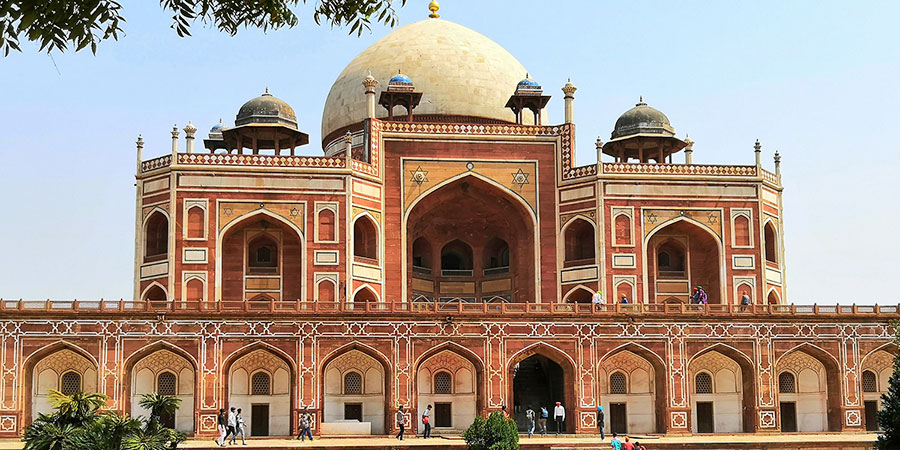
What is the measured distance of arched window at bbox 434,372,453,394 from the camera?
27.6 m

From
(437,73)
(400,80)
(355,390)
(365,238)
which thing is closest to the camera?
(355,390)

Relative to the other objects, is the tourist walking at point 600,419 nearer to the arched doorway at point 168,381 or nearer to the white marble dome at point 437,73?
the arched doorway at point 168,381

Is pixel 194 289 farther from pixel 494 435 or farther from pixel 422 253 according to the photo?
pixel 494 435

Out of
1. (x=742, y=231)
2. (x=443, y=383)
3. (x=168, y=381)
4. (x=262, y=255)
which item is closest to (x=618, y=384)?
(x=443, y=383)

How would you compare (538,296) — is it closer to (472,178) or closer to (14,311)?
(472,178)

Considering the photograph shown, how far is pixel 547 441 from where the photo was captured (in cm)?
2398

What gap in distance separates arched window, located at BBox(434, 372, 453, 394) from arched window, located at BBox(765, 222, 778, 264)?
1060 centimetres

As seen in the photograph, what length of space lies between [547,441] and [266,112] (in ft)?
43.5

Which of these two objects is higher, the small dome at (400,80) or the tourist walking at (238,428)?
the small dome at (400,80)

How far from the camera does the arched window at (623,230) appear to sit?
102ft

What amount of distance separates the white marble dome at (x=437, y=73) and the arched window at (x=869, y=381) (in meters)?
13.4

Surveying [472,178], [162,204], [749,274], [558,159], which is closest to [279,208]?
[162,204]

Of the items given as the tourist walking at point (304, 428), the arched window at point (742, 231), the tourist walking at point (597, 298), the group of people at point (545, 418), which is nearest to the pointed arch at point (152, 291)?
the tourist walking at point (304, 428)

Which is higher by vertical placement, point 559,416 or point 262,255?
point 262,255
